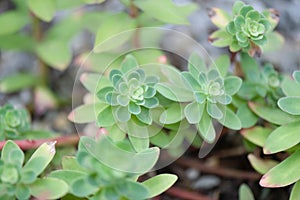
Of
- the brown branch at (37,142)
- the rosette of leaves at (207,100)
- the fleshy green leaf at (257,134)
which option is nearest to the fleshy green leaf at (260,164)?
the fleshy green leaf at (257,134)

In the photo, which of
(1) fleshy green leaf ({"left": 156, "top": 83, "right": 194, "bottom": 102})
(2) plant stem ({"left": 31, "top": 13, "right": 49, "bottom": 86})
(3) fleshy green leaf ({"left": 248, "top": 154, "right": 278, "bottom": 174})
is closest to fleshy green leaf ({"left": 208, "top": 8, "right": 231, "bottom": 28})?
(1) fleshy green leaf ({"left": 156, "top": 83, "right": 194, "bottom": 102})

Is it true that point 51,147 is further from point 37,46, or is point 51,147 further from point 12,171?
point 37,46

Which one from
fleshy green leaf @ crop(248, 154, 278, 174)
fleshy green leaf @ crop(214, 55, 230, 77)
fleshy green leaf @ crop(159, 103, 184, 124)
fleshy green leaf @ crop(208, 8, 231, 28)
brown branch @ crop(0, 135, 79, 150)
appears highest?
fleshy green leaf @ crop(208, 8, 231, 28)

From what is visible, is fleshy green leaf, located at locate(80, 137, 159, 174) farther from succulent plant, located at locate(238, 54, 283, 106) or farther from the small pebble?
the small pebble

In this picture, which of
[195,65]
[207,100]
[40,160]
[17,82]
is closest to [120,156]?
[40,160]

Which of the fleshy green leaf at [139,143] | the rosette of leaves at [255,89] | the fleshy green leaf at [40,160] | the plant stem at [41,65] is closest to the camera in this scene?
the fleshy green leaf at [40,160]

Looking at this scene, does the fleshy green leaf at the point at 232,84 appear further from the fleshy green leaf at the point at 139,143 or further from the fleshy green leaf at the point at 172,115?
the fleshy green leaf at the point at 139,143

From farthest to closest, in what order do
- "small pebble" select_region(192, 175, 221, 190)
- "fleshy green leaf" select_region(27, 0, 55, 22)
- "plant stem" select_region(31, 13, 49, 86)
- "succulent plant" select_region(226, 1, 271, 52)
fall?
1. "plant stem" select_region(31, 13, 49, 86)
2. "small pebble" select_region(192, 175, 221, 190)
3. "fleshy green leaf" select_region(27, 0, 55, 22)
4. "succulent plant" select_region(226, 1, 271, 52)
